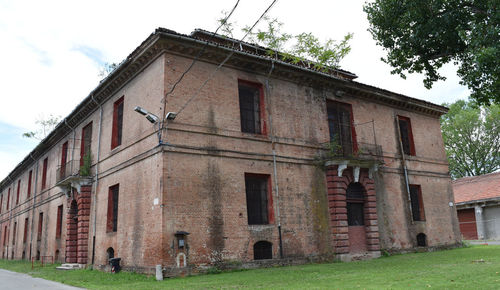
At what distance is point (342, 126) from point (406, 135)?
5.86 metres

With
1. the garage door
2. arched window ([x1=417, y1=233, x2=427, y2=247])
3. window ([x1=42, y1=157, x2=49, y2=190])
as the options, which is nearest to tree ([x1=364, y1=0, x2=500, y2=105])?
arched window ([x1=417, y1=233, x2=427, y2=247])

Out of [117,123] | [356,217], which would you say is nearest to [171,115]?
[117,123]

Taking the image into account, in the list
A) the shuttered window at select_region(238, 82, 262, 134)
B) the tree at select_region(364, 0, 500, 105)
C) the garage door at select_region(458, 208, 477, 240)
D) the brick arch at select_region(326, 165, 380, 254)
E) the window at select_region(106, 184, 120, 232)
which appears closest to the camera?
the tree at select_region(364, 0, 500, 105)

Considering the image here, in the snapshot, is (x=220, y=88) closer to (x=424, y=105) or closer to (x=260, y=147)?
(x=260, y=147)

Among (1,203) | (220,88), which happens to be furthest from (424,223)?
(1,203)

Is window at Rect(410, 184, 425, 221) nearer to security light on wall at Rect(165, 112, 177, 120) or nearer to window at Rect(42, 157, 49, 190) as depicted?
security light on wall at Rect(165, 112, 177, 120)

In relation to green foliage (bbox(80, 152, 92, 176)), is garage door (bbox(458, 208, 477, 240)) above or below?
below

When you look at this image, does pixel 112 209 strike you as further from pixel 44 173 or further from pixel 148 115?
pixel 44 173

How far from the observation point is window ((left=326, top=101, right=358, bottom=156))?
65.9 ft

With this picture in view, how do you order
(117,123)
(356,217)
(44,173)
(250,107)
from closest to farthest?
(250,107) < (117,123) < (356,217) < (44,173)

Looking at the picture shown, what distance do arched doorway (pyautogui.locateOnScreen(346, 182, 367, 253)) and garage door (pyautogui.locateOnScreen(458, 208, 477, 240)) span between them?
63.2ft

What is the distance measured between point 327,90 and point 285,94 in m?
2.93

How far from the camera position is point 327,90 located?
66.8 feet

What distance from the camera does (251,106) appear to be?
17875mm
